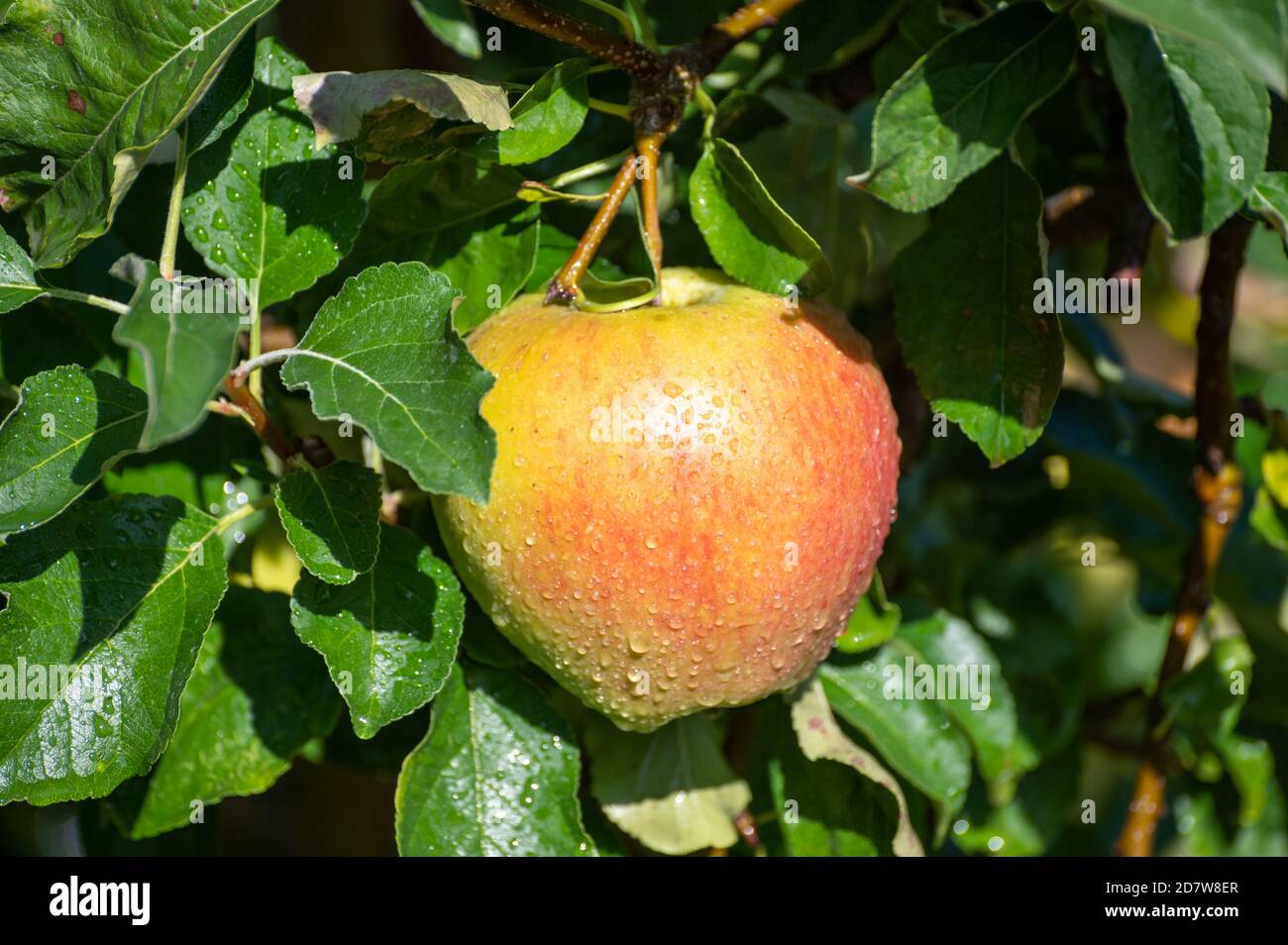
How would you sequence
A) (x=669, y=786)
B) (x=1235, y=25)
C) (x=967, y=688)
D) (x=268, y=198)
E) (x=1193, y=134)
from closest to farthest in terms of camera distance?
(x=1235, y=25)
(x=1193, y=134)
(x=268, y=198)
(x=669, y=786)
(x=967, y=688)

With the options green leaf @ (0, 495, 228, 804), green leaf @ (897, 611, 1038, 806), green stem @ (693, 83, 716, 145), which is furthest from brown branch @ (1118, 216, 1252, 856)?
green leaf @ (0, 495, 228, 804)

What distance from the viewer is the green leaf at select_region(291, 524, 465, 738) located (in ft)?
2.13

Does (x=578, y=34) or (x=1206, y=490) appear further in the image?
(x=1206, y=490)

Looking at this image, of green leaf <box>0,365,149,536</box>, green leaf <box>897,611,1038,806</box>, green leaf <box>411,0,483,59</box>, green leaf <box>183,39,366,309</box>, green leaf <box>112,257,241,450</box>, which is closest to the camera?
green leaf <box>112,257,241,450</box>

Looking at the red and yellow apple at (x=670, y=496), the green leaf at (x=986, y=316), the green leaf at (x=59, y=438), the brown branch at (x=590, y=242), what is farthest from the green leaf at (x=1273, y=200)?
the green leaf at (x=59, y=438)

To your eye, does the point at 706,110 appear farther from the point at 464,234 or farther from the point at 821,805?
the point at 821,805

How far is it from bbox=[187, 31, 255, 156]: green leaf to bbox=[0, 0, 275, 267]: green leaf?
4cm

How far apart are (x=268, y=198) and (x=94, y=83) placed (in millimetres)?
105

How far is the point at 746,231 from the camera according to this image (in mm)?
704

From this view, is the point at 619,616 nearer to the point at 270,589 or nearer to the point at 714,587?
the point at 714,587

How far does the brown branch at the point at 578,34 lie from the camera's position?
2.02 ft

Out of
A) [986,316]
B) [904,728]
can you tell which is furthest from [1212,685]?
[986,316]

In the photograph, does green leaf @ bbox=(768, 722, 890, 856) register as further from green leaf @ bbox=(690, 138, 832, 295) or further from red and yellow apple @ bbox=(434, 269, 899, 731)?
green leaf @ bbox=(690, 138, 832, 295)
